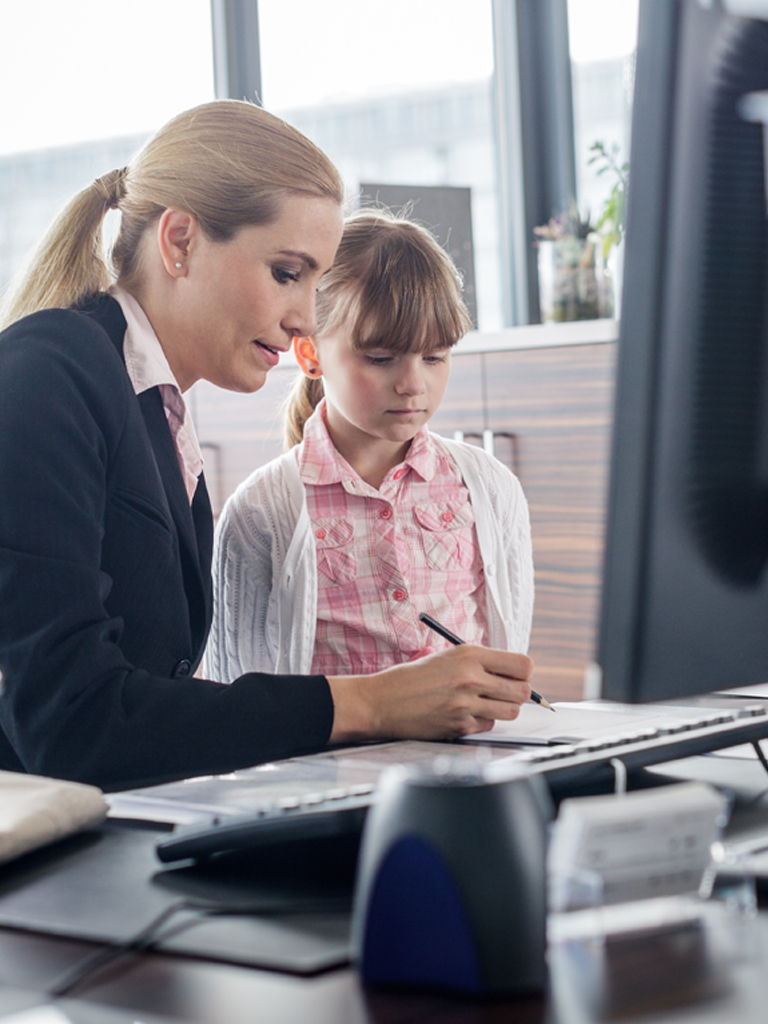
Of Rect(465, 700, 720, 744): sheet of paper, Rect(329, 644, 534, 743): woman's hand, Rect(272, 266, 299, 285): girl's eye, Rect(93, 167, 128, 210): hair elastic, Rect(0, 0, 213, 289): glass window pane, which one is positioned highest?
Rect(0, 0, 213, 289): glass window pane

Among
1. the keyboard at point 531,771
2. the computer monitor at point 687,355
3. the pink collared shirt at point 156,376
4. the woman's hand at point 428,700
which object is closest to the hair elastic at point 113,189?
the pink collared shirt at point 156,376

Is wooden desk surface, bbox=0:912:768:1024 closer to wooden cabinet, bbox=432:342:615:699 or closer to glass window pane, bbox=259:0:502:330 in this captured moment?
wooden cabinet, bbox=432:342:615:699

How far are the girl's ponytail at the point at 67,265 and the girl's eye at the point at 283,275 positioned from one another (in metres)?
0.18

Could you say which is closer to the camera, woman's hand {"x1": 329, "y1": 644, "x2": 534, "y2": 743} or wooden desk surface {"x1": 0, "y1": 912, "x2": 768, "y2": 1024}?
wooden desk surface {"x1": 0, "y1": 912, "x2": 768, "y2": 1024}

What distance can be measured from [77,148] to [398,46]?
994 mm

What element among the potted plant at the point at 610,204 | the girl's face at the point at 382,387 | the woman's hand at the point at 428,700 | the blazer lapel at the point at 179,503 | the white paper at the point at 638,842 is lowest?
the woman's hand at the point at 428,700

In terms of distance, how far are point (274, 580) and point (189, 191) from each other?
0.52 metres

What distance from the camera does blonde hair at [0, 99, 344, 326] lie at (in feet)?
4.11

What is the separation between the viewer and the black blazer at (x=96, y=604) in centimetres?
87

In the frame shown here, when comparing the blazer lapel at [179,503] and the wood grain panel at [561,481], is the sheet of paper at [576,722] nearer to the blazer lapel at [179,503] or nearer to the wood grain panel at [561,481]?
the blazer lapel at [179,503]

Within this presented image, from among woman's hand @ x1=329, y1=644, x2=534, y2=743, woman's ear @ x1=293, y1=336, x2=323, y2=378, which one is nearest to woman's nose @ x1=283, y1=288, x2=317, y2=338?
woman's ear @ x1=293, y1=336, x2=323, y2=378

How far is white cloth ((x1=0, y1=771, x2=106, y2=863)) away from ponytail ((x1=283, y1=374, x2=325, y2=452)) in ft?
3.73

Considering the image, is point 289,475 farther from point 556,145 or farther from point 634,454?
point 556,145

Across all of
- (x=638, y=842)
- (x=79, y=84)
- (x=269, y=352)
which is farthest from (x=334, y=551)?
(x=79, y=84)
